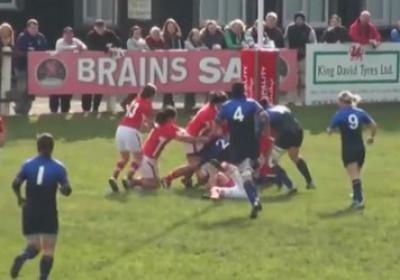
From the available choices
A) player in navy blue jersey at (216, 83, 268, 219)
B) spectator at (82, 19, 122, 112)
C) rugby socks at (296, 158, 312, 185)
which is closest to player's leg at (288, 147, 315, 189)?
rugby socks at (296, 158, 312, 185)

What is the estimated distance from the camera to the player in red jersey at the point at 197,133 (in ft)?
74.2

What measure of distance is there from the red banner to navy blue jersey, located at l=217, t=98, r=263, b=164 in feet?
37.8

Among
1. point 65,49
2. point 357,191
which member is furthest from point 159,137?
point 65,49

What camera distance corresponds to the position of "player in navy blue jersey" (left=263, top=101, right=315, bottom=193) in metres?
22.3

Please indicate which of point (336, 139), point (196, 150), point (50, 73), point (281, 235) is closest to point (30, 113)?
point (50, 73)

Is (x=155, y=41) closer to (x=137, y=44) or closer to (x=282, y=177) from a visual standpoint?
(x=137, y=44)

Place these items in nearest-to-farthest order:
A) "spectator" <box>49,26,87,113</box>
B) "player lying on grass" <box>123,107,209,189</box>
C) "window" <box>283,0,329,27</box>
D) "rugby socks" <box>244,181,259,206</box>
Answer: "rugby socks" <box>244,181,259,206</box>
"player lying on grass" <box>123,107,209,189</box>
"spectator" <box>49,26,87,113</box>
"window" <box>283,0,329,27</box>

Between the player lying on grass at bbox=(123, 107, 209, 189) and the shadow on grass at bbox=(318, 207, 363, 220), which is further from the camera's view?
the player lying on grass at bbox=(123, 107, 209, 189)

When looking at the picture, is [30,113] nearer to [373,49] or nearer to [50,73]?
[50,73]

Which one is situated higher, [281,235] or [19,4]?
[19,4]

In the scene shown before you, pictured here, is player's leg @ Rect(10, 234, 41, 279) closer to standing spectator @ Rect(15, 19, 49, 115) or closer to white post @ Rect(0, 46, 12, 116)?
white post @ Rect(0, 46, 12, 116)

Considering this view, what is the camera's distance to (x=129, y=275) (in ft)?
55.9

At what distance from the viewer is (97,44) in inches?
1276

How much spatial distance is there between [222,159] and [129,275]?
548 cm
